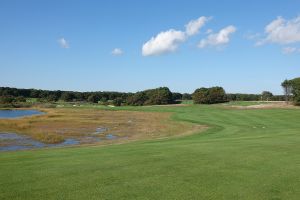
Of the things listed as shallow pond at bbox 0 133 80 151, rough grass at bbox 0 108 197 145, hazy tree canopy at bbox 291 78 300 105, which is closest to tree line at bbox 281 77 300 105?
hazy tree canopy at bbox 291 78 300 105

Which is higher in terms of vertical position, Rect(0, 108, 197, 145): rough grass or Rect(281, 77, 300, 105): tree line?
Rect(281, 77, 300, 105): tree line

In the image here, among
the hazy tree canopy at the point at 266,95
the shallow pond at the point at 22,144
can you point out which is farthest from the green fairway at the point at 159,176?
the hazy tree canopy at the point at 266,95

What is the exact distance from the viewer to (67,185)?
27.9 ft

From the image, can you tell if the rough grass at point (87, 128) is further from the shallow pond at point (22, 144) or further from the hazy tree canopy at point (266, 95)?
the hazy tree canopy at point (266, 95)

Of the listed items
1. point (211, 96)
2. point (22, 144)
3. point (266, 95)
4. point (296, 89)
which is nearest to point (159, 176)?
point (22, 144)

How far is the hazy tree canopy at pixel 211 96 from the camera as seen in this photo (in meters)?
130

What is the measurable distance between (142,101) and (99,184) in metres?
148

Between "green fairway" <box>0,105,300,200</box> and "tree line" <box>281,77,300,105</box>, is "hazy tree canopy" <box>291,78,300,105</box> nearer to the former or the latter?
"tree line" <box>281,77,300,105</box>

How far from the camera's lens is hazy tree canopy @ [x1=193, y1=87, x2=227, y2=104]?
130250 mm

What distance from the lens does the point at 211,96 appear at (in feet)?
429

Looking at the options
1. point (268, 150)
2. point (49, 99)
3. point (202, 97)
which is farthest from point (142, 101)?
point (268, 150)

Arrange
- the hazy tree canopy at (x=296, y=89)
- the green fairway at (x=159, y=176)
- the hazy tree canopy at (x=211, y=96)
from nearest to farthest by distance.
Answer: the green fairway at (x=159, y=176) → the hazy tree canopy at (x=296, y=89) → the hazy tree canopy at (x=211, y=96)

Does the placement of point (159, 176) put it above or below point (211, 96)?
below

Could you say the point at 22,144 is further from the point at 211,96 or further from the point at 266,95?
the point at 266,95
